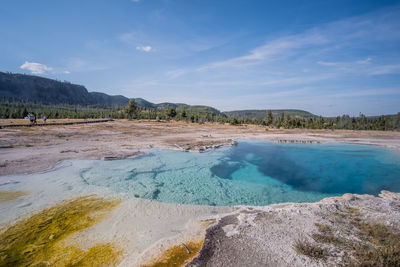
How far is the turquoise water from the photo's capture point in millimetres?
13414

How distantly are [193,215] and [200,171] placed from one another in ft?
30.6

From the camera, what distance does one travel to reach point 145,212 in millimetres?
9836

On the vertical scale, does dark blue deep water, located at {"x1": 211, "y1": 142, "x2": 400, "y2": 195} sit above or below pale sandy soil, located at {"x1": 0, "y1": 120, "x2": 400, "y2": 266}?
below

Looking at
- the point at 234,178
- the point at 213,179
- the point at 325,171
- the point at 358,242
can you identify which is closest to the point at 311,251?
the point at 358,242

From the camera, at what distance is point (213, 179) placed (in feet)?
55.8

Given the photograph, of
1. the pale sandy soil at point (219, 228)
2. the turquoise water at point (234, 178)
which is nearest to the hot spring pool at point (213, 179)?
the turquoise water at point (234, 178)

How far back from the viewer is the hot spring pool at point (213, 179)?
1291cm

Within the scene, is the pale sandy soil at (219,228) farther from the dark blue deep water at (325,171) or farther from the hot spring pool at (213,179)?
the dark blue deep water at (325,171)

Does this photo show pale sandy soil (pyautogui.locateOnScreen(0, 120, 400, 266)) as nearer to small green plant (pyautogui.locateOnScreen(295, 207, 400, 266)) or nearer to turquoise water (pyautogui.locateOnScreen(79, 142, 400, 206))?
small green plant (pyautogui.locateOnScreen(295, 207, 400, 266))

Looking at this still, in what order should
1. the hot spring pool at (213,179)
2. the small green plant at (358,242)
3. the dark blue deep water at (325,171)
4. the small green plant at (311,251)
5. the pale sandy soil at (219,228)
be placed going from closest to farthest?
1. the small green plant at (358,242)
2. the small green plant at (311,251)
3. the pale sandy soil at (219,228)
4. the hot spring pool at (213,179)
5. the dark blue deep water at (325,171)

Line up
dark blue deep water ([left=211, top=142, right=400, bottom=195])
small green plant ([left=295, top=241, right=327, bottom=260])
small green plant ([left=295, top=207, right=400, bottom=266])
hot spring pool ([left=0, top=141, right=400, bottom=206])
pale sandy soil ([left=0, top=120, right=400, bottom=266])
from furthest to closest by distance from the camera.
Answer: dark blue deep water ([left=211, top=142, right=400, bottom=195])
hot spring pool ([left=0, top=141, right=400, bottom=206])
pale sandy soil ([left=0, top=120, right=400, bottom=266])
small green plant ([left=295, top=241, right=327, bottom=260])
small green plant ([left=295, top=207, right=400, bottom=266])

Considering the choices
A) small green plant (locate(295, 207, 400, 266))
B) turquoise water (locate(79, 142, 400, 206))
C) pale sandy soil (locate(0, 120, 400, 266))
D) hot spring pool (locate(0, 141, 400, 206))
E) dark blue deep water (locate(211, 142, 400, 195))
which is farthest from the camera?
dark blue deep water (locate(211, 142, 400, 195))

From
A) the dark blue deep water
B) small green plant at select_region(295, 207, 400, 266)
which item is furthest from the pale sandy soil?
the dark blue deep water

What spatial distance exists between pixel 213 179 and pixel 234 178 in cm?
234
